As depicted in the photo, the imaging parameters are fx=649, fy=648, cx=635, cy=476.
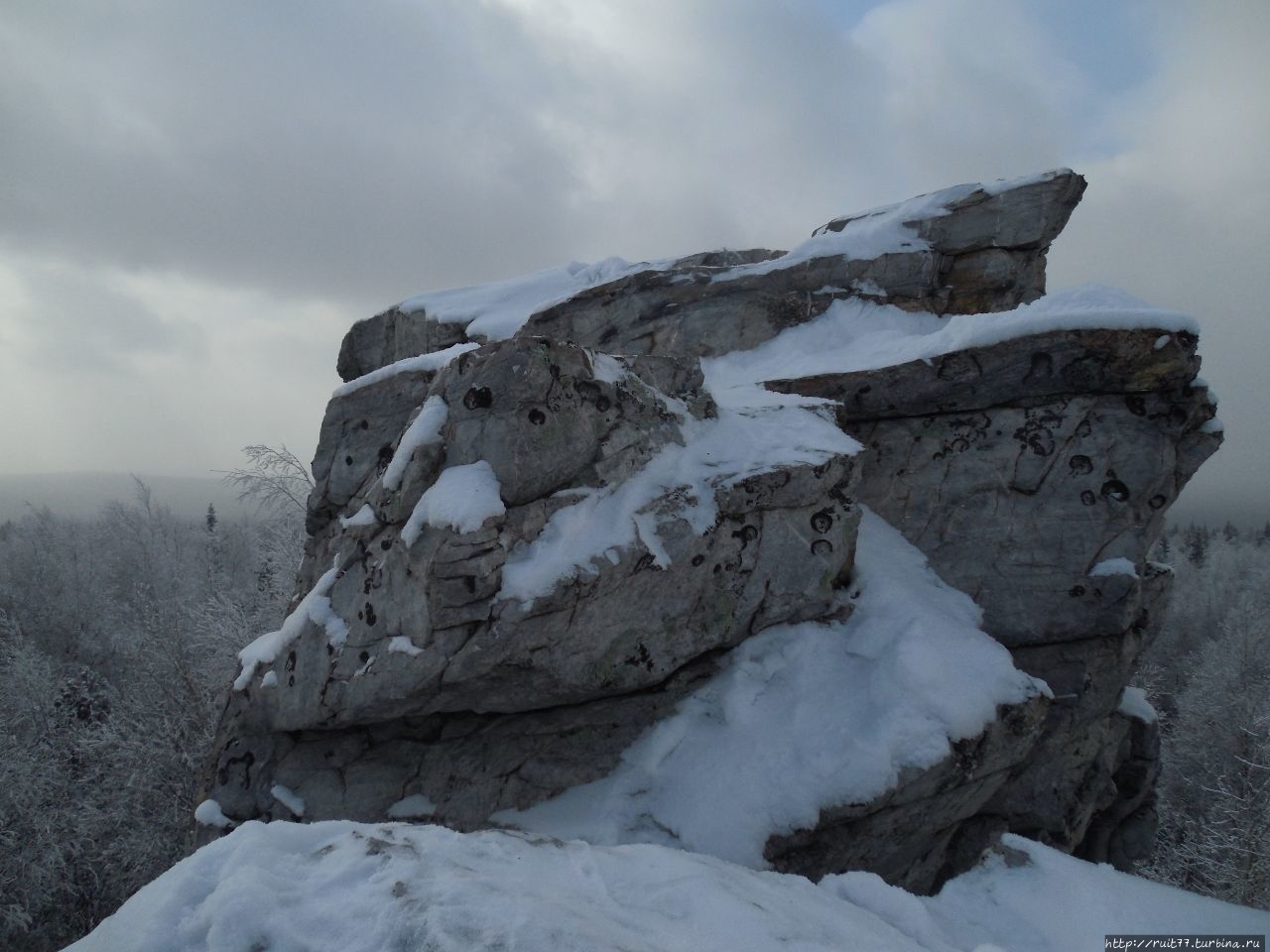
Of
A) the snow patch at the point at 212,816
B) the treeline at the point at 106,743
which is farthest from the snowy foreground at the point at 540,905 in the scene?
the treeline at the point at 106,743

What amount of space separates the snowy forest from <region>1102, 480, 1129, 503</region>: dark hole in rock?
6.55 meters

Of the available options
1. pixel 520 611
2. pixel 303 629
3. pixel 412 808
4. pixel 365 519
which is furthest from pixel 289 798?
pixel 520 611

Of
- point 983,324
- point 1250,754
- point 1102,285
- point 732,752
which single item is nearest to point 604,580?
point 732,752

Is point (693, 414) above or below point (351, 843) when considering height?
above

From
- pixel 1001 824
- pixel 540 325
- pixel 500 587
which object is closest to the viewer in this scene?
pixel 500 587

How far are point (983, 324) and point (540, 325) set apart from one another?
30.9ft

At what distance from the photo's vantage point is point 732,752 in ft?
23.1

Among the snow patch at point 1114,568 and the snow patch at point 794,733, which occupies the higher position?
the snow patch at point 1114,568

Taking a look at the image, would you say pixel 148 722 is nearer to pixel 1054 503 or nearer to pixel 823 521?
pixel 823 521

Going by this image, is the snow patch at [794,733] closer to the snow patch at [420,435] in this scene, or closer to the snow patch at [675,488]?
the snow patch at [675,488]

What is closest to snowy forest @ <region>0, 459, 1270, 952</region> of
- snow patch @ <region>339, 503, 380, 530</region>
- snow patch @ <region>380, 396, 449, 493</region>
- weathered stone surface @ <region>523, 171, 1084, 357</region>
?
weathered stone surface @ <region>523, 171, 1084, 357</region>

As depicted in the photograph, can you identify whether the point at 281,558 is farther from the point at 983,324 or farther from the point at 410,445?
the point at 983,324

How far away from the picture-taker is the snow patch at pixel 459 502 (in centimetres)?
670

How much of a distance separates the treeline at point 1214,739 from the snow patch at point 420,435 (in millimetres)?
12189
